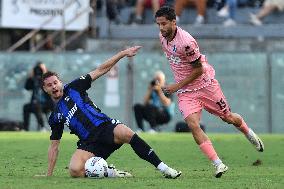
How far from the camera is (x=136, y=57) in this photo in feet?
100

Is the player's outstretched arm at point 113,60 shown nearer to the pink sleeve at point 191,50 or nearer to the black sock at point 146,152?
the black sock at point 146,152

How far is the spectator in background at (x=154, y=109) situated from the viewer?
28.4 meters

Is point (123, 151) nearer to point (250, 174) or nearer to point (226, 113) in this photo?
point (226, 113)

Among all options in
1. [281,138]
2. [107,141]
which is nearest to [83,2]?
[281,138]

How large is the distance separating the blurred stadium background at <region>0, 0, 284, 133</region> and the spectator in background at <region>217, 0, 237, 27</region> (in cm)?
22

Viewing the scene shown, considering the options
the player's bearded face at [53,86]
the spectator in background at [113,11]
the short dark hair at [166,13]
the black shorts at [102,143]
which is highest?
the short dark hair at [166,13]

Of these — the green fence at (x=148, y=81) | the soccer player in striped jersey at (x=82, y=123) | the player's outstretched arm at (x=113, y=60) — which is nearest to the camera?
the player's outstretched arm at (x=113, y=60)

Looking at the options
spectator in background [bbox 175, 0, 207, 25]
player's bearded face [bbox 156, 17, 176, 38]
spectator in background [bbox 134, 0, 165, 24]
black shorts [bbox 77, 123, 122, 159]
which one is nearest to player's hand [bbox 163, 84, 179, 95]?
player's bearded face [bbox 156, 17, 176, 38]

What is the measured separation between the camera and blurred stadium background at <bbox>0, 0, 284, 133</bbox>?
29734 mm

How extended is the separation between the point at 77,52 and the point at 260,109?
5431 millimetres

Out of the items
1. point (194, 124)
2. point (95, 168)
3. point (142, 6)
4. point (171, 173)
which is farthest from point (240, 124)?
point (142, 6)

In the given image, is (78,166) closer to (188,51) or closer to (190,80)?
(190,80)

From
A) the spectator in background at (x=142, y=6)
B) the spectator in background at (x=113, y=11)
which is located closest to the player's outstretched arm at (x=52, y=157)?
the spectator in background at (x=142, y=6)

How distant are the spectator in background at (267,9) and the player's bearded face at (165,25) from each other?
16.4m
